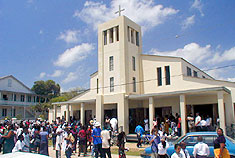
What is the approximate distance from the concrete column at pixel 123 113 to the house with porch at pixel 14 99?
82.7ft

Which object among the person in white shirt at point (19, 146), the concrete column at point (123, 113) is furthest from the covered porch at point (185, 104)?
the person in white shirt at point (19, 146)

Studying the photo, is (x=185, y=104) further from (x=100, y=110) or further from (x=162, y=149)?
(x=162, y=149)

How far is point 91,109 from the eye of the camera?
25719 mm

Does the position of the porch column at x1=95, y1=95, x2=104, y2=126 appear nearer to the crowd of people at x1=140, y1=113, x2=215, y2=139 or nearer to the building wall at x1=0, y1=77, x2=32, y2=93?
the crowd of people at x1=140, y1=113, x2=215, y2=139

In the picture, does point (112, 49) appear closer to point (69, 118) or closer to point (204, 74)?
point (69, 118)

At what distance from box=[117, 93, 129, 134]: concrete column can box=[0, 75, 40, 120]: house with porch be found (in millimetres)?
25197

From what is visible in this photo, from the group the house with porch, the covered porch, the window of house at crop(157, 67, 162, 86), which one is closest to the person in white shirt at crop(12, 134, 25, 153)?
the covered porch

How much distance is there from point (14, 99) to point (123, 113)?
30.3m

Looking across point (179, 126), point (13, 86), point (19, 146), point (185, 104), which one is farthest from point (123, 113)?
point (13, 86)

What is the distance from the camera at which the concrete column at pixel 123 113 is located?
765 inches

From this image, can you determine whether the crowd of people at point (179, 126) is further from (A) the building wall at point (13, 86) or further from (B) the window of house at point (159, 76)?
(A) the building wall at point (13, 86)

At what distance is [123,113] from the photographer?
1948 cm

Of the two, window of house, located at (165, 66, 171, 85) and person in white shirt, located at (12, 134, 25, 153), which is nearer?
person in white shirt, located at (12, 134, 25, 153)

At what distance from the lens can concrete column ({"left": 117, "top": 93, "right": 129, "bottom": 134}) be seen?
63.8ft
